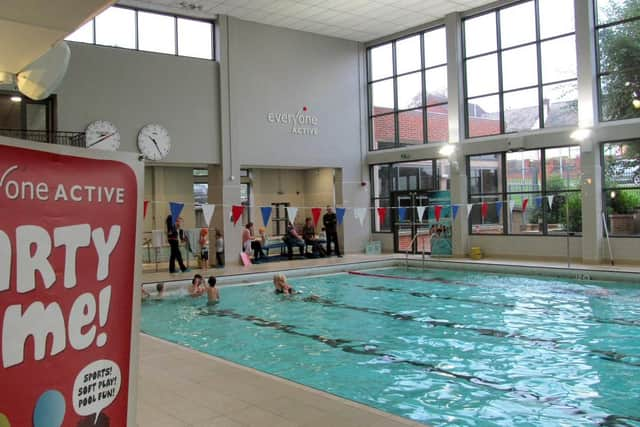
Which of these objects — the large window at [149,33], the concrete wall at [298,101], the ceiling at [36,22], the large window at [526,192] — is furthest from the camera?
the concrete wall at [298,101]

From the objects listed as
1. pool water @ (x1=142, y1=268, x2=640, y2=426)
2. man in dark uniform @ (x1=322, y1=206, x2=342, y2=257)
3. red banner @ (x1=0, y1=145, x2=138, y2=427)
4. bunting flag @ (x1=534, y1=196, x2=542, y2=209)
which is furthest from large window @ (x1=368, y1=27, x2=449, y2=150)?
red banner @ (x1=0, y1=145, x2=138, y2=427)

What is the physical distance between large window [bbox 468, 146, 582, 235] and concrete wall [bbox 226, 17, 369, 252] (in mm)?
3853

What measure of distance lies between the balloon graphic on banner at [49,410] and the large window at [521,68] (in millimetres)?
13806

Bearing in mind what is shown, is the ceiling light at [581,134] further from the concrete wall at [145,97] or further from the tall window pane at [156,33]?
the tall window pane at [156,33]

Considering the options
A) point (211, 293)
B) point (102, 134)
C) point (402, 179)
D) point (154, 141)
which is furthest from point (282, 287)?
point (402, 179)

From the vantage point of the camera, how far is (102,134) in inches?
485

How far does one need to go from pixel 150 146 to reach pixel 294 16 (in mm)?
5149

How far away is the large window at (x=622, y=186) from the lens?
12195mm

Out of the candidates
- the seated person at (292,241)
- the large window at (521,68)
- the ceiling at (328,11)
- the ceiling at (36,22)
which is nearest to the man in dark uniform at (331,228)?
the seated person at (292,241)

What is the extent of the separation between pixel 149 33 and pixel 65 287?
Answer: 13.3 m

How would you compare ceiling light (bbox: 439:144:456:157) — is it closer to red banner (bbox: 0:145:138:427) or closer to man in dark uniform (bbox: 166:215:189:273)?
man in dark uniform (bbox: 166:215:189:273)

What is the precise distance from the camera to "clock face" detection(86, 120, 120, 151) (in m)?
12.1

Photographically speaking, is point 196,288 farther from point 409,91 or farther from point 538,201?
point 409,91

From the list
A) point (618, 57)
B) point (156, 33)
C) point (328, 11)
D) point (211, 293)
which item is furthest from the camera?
point (328, 11)
